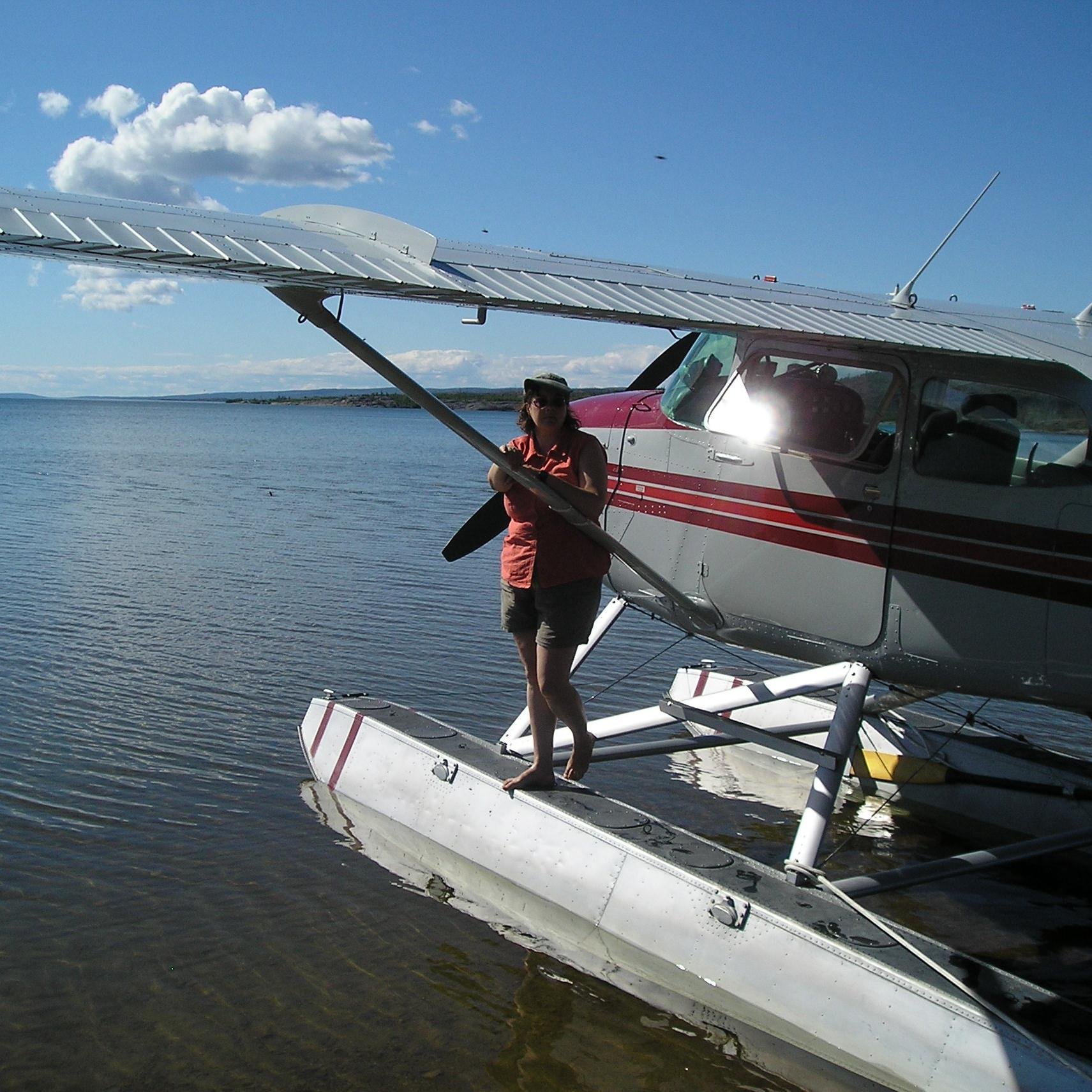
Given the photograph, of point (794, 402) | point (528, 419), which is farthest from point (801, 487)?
point (528, 419)

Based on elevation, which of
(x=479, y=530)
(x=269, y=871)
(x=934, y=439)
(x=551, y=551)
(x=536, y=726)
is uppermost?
(x=934, y=439)

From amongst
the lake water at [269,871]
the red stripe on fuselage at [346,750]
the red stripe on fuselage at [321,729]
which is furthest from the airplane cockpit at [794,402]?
the red stripe on fuselage at [321,729]

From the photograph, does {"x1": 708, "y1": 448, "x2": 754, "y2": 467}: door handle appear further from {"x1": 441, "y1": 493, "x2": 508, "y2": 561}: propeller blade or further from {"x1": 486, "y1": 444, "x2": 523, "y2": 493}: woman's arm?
{"x1": 441, "y1": 493, "x2": 508, "y2": 561}: propeller blade

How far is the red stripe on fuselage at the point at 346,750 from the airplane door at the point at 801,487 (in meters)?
2.33

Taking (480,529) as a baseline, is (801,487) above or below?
above

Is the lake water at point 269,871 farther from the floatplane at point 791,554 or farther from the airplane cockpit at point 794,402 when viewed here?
the airplane cockpit at point 794,402

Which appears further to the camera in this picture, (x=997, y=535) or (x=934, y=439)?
(x=934, y=439)

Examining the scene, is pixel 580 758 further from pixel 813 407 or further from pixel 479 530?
pixel 813 407

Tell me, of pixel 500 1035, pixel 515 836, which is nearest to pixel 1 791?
pixel 515 836

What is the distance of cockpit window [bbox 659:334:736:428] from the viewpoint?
521cm

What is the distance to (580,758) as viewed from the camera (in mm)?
5164

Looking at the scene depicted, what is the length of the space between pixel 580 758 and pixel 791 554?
4.47 feet

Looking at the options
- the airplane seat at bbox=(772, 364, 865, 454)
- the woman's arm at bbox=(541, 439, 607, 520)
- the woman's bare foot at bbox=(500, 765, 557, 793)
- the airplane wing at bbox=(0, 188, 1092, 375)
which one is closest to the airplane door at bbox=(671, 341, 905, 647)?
the airplane seat at bbox=(772, 364, 865, 454)

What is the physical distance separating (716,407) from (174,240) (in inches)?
101
